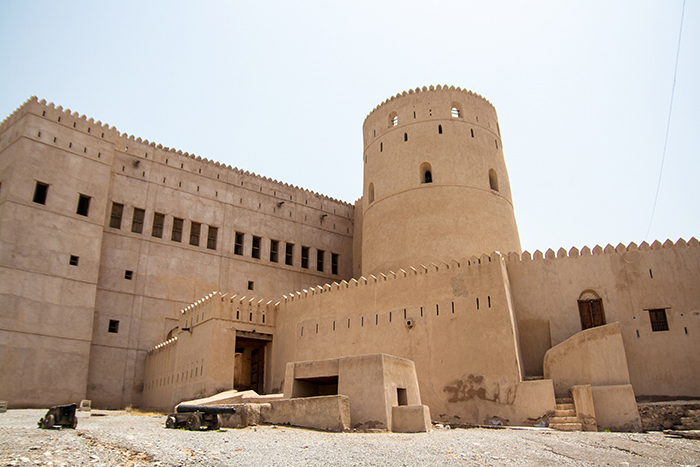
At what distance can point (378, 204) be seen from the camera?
20469 mm

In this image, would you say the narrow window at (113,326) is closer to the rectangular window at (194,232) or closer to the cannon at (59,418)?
the rectangular window at (194,232)

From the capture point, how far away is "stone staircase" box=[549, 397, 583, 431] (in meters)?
11.2

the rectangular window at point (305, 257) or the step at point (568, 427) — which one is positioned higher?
the rectangular window at point (305, 257)

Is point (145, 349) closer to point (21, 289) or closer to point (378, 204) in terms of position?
point (21, 289)

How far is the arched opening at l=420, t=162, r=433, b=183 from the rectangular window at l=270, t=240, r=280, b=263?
914cm

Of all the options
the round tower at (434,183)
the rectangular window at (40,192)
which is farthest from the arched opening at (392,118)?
the rectangular window at (40,192)

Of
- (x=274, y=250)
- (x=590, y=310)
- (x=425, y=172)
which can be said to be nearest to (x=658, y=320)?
(x=590, y=310)

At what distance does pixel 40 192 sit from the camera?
794 inches

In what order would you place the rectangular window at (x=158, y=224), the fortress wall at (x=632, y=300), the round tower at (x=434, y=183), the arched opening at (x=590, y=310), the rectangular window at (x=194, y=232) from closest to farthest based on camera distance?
the fortress wall at (x=632, y=300) < the arched opening at (x=590, y=310) < the round tower at (x=434, y=183) < the rectangular window at (x=158, y=224) < the rectangular window at (x=194, y=232)

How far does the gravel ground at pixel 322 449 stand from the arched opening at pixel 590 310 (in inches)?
167

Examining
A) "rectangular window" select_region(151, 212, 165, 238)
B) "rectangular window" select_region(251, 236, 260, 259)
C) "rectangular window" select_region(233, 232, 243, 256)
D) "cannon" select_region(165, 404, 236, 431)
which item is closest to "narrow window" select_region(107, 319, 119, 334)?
"rectangular window" select_region(151, 212, 165, 238)

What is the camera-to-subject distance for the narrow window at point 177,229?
23.7 m

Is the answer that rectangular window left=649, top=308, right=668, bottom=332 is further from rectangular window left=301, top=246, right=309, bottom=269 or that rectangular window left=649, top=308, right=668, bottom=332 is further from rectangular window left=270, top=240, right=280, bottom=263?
rectangular window left=270, top=240, right=280, bottom=263

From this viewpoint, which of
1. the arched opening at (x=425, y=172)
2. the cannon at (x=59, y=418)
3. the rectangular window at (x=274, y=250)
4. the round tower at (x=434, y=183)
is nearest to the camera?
the cannon at (x=59, y=418)
